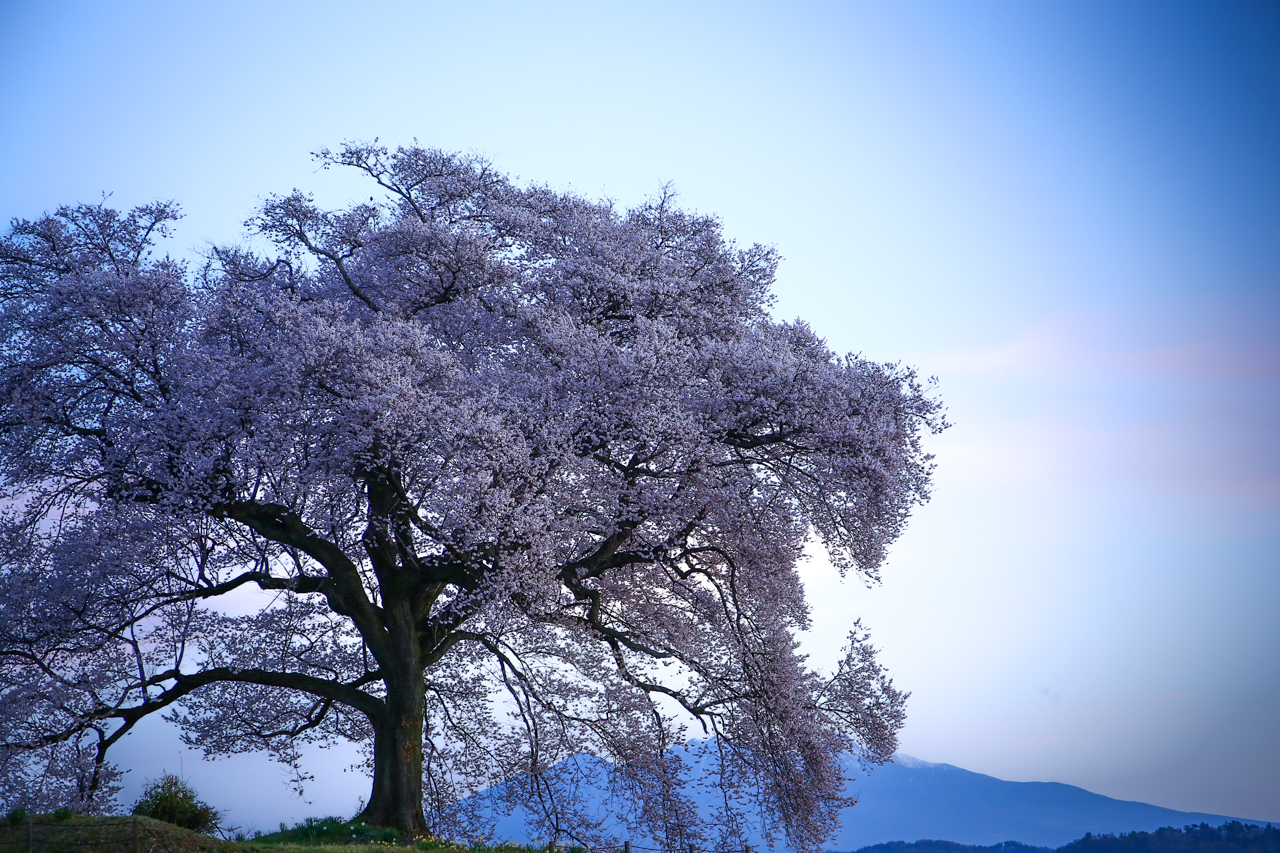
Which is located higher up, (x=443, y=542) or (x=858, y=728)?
(x=443, y=542)

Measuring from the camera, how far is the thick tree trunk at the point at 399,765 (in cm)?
2211

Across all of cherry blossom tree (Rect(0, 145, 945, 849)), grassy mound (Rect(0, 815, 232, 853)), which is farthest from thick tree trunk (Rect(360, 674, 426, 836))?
grassy mound (Rect(0, 815, 232, 853))

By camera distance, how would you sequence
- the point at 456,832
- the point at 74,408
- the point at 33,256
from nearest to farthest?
the point at 74,408
the point at 33,256
the point at 456,832

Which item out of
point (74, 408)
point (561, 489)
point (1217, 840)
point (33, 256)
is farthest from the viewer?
point (1217, 840)

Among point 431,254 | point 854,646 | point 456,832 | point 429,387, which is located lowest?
point 456,832

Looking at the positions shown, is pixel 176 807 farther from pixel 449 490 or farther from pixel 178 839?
pixel 449 490

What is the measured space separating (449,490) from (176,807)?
8995 mm

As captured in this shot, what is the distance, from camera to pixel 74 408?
21922 millimetres

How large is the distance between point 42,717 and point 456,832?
393 inches

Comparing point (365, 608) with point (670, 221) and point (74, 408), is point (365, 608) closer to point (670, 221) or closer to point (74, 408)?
point (74, 408)

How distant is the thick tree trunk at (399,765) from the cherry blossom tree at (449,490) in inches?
2.9

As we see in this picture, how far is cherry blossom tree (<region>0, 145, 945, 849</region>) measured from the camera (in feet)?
65.8

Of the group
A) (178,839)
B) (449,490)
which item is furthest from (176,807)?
(449,490)

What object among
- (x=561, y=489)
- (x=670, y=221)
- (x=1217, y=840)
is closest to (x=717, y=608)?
(x=561, y=489)
